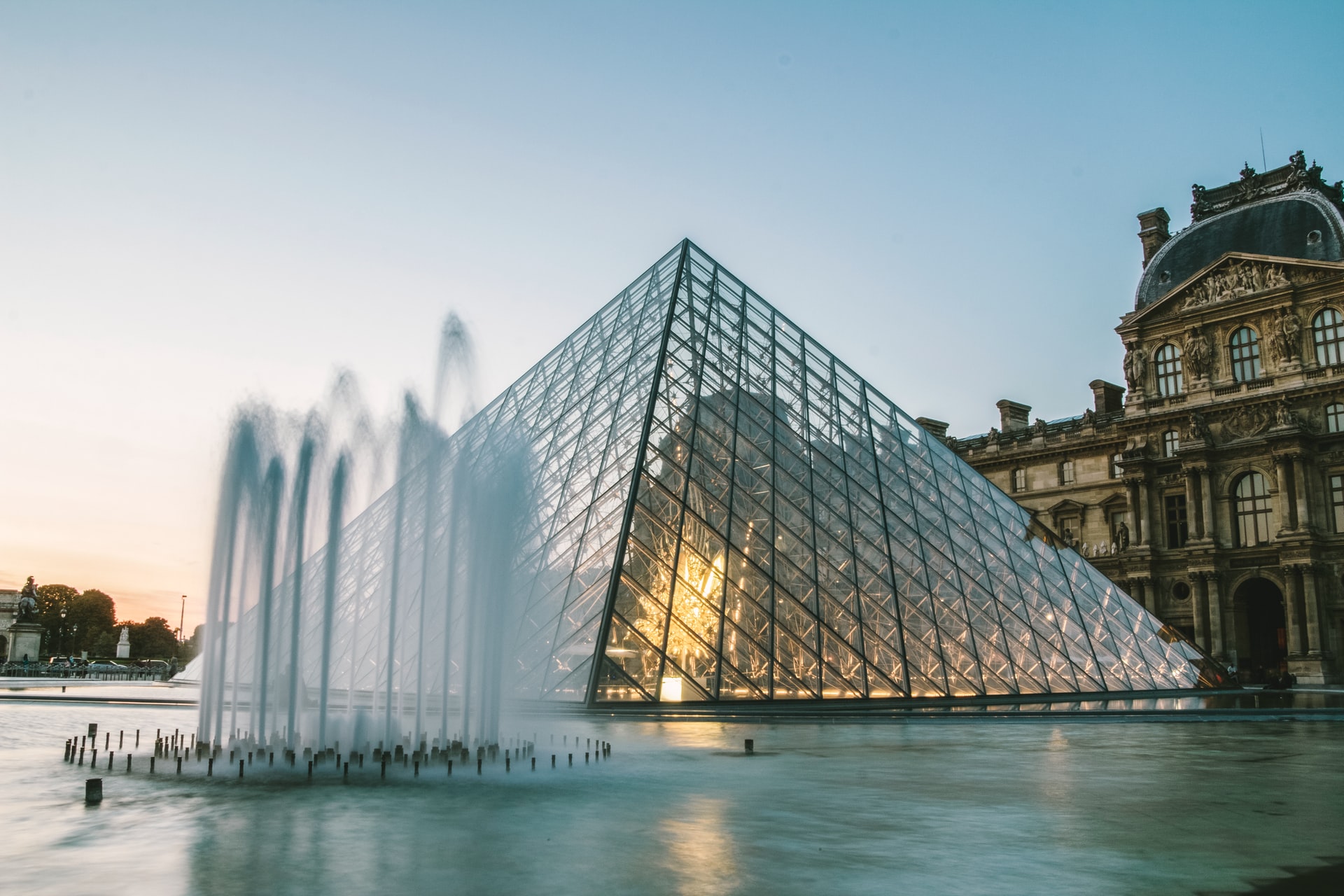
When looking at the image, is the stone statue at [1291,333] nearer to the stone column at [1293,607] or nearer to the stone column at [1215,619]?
the stone column at [1293,607]

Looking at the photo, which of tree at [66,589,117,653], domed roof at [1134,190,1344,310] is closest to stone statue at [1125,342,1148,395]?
domed roof at [1134,190,1344,310]

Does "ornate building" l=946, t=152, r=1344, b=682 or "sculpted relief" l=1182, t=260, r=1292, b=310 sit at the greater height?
"sculpted relief" l=1182, t=260, r=1292, b=310

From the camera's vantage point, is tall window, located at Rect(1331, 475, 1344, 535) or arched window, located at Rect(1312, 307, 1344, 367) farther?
arched window, located at Rect(1312, 307, 1344, 367)

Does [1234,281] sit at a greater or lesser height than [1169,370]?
greater

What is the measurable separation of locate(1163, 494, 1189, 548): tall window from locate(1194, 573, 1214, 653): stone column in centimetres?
280

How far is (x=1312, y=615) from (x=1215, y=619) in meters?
3.79

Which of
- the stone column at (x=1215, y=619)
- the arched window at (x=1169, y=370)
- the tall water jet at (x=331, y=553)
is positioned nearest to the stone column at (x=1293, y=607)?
the stone column at (x=1215, y=619)

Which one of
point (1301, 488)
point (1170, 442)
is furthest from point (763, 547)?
point (1170, 442)

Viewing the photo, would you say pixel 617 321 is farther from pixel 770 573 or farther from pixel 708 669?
pixel 708 669

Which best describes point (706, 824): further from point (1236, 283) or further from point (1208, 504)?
point (1236, 283)

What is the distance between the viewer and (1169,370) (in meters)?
47.2

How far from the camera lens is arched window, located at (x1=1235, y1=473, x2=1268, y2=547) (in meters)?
43.5

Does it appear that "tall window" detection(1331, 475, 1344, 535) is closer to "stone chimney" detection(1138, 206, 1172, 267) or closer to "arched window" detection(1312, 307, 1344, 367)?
"arched window" detection(1312, 307, 1344, 367)

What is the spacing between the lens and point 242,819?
7.41 m
